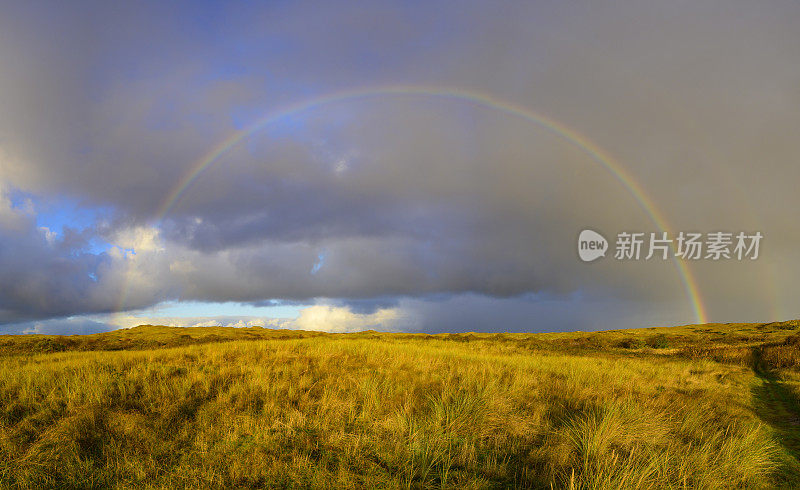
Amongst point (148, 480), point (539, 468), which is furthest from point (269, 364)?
point (539, 468)

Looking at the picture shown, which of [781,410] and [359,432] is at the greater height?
[359,432]

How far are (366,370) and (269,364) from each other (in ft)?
9.13

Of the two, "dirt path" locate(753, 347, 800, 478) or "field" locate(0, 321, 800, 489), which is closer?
"field" locate(0, 321, 800, 489)

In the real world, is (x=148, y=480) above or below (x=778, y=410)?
above

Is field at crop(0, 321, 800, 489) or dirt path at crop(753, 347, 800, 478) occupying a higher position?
field at crop(0, 321, 800, 489)

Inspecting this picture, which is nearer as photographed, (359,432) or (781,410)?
(359,432)

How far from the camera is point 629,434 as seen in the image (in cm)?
587

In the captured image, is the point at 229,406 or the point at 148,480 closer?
the point at 148,480

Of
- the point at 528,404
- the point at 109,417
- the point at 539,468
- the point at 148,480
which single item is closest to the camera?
Answer: the point at 148,480

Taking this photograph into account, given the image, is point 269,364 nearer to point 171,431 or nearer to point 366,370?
point 366,370

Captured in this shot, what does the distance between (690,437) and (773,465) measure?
105 centimetres

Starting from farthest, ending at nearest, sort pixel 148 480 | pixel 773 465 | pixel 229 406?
pixel 229 406, pixel 773 465, pixel 148 480

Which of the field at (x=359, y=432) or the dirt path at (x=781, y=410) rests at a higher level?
the field at (x=359, y=432)

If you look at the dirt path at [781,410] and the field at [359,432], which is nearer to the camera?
the field at [359,432]
